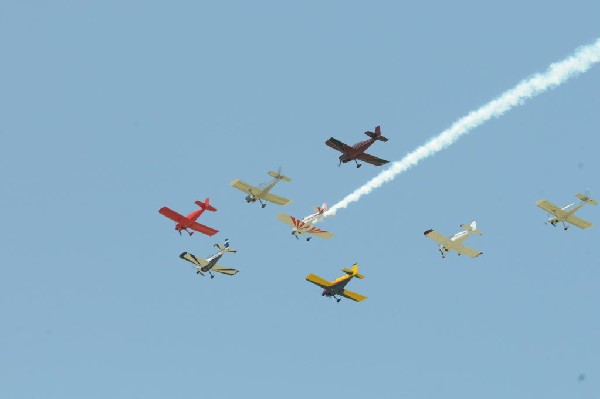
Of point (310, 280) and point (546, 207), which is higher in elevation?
point (546, 207)

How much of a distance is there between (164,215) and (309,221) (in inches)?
488

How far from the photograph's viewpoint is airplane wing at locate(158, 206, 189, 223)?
116938 millimetres

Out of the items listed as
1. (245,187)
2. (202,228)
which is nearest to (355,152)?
(245,187)

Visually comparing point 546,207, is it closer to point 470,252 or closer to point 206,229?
point 470,252

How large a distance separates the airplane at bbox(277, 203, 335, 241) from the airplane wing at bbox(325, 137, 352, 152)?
4992mm

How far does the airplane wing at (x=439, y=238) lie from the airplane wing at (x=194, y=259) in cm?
1918

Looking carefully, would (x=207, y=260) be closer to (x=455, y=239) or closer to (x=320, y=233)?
(x=320, y=233)

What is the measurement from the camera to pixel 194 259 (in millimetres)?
118125

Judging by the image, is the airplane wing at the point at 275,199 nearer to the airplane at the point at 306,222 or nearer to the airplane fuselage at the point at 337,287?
the airplane at the point at 306,222

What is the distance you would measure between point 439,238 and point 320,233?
33.5 feet

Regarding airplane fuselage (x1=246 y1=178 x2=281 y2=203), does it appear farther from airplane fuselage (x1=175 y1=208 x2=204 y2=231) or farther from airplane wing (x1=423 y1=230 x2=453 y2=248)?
airplane wing (x1=423 y1=230 x2=453 y2=248)

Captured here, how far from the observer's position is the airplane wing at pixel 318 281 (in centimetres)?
11362

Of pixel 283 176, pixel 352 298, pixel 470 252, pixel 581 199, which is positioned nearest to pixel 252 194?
pixel 283 176

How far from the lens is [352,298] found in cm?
11825
